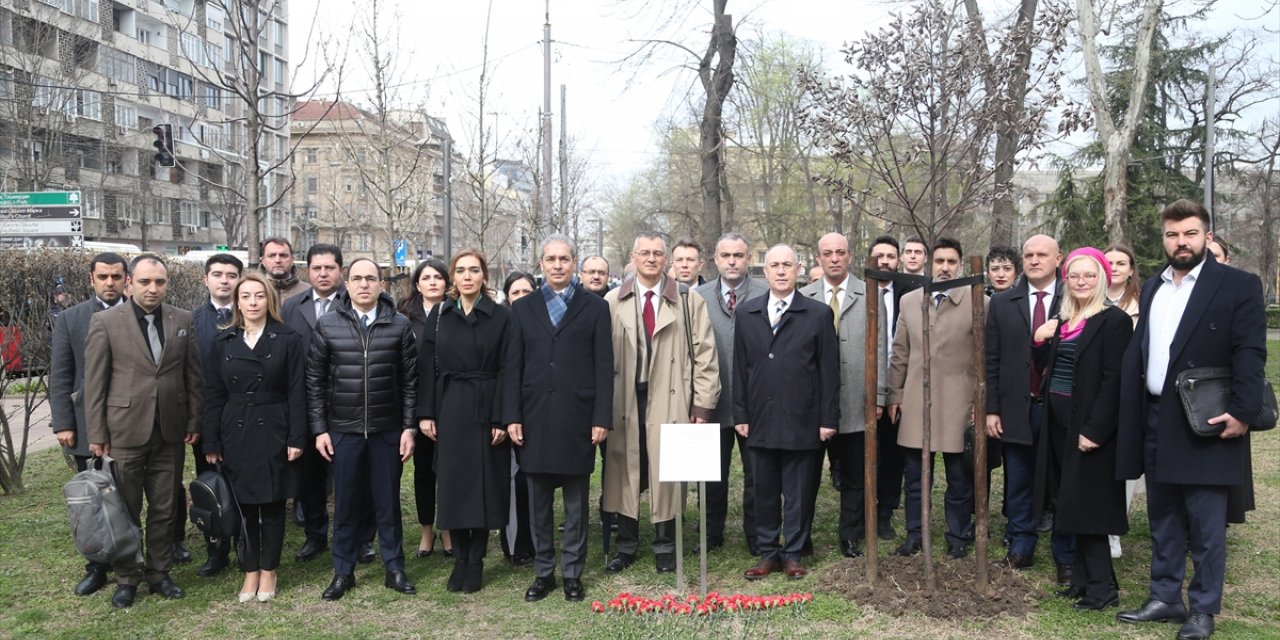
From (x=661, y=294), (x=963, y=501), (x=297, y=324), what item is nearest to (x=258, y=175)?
(x=297, y=324)

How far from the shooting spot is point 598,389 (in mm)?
5828

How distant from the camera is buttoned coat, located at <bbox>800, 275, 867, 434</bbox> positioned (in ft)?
21.3

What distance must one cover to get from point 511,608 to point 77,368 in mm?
3468

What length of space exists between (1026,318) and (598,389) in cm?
287

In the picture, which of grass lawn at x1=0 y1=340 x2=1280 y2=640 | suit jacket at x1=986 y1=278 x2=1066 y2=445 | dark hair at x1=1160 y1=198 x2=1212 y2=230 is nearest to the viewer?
dark hair at x1=1160 y1=198 x2=1212 y2=230

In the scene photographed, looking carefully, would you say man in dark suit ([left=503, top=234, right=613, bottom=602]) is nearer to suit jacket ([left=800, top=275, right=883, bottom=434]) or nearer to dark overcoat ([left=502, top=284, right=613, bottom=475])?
dark overcoat ([left=502, top=284, right=613, bottom=475])

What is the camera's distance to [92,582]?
5.92 metres

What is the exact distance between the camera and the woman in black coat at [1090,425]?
526 centimetres

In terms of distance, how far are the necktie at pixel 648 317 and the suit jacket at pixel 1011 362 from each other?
2251 millimetres

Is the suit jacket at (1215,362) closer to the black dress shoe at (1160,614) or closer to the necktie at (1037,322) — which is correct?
the black dress shoe at (1160,614)

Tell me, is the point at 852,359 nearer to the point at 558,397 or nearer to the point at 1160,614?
the point at 558,397

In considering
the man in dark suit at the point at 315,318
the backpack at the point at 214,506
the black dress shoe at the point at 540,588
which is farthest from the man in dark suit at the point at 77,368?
the black dress shoe at the point at 540,588

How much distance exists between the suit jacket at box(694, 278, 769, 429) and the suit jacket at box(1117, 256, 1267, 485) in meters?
2.63

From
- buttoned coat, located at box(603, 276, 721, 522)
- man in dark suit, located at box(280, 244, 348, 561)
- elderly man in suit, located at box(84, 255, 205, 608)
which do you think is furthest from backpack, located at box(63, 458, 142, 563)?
buttoned coat, located at box(603, 276, 721, 522)
